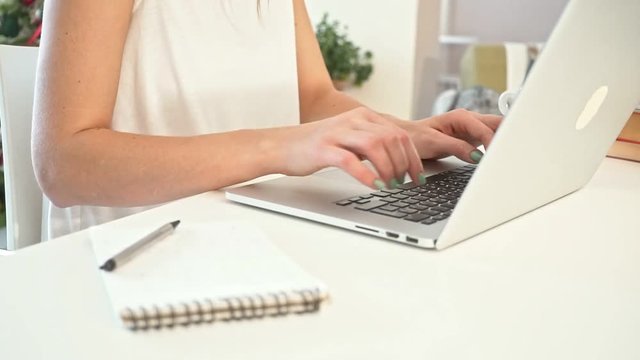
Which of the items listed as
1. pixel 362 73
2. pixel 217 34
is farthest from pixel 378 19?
pixel 217 34

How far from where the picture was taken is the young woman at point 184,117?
0.66 meters

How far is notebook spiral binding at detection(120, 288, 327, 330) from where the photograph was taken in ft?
1.26

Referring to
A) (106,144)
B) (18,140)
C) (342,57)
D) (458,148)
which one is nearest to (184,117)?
(18,140)

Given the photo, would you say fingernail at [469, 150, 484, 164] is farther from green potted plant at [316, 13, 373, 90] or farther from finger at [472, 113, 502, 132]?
green potted plant at [316, 13, 373, 90]

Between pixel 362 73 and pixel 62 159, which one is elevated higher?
pixel 62 159

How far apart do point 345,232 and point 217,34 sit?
1.93 ft

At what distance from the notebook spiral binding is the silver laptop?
16 centimetres

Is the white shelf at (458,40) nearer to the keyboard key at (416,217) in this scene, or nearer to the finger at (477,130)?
the finger at (477,130)

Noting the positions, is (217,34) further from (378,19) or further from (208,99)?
(378,19)

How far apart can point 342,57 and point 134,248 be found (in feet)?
8.03

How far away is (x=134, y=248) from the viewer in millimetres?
471

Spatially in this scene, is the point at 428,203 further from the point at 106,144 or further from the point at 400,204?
the point at 106,144

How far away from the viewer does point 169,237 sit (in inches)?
20.4

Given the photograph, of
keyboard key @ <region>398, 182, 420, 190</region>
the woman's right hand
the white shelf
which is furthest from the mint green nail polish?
the white shelf
